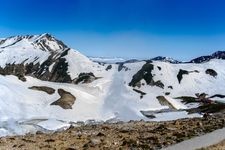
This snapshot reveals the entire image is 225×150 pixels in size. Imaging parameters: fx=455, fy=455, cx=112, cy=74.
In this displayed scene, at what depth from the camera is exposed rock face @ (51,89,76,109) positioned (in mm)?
122806

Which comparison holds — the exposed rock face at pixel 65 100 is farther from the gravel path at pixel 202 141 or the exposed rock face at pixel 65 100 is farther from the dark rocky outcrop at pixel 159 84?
the gravel path at pixel 202 141

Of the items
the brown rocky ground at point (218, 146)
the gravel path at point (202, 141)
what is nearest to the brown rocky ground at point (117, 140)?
the gravel path at point (202, 141)

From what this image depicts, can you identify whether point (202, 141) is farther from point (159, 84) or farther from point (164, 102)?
point (159, 84)

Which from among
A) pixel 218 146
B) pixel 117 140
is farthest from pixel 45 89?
pixel 218 146

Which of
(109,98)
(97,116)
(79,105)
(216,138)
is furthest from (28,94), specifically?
(216,138)

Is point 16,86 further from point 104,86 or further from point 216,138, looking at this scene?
point 216,138

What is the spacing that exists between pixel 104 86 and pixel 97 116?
62120 mm

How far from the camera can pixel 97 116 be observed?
11656 cm

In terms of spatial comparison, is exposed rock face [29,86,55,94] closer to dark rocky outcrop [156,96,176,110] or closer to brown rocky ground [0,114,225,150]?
dark rocky outcrop [156,96,176,110]

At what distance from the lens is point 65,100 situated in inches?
5012

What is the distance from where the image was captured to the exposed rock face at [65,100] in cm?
12281

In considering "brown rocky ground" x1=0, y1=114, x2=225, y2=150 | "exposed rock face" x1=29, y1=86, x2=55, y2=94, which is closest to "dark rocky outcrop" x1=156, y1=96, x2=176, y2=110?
"exposed rock face" x1=29, y1=86, x2=55, y2=94

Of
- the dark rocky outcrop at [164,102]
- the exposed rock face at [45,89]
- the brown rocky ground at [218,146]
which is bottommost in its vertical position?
the brown rocky ground at [218,146]

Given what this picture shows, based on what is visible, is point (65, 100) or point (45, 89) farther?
point (45, 89)
